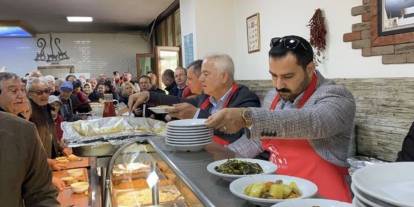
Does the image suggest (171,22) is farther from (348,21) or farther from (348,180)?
(348,180)

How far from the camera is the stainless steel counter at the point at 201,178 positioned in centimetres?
110

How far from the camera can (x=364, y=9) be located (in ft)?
10.6

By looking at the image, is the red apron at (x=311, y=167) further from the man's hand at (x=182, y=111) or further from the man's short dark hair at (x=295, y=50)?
the man's hand at (x=182, y=111)

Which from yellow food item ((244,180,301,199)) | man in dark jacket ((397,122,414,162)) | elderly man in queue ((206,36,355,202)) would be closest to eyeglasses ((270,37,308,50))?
elderly man in queue ((206,36,355,202))

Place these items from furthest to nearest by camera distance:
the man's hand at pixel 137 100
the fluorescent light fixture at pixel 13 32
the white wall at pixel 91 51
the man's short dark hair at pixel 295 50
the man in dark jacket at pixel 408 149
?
the white wall at pixel 91 51 < the fluorescent light fixture at pixel 13 32 < the man's hand at pixel 137 100 < the man's short dark hair at pixel 295 50 < the man in dark jacket at pixel 408 149

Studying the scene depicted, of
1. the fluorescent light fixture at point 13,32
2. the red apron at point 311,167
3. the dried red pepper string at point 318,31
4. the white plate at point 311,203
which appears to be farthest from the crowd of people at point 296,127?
the fluorescent light fixture at point 13,32

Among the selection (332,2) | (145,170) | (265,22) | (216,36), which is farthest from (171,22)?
(145,170)

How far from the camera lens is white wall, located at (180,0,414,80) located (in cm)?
341

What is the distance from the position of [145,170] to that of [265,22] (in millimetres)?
3248

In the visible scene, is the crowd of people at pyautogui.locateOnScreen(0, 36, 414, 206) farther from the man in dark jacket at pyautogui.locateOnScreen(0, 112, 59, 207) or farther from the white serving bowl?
the white serving bowl

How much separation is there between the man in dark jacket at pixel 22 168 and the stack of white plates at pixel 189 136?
0.57 metres

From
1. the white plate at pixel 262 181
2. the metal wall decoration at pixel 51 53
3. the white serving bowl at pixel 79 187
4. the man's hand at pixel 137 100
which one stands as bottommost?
the white serving bowl at pixel 79 187

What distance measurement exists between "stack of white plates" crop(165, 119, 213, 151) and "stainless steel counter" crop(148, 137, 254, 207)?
0.12 ft

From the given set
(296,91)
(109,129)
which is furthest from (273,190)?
(109,129)
